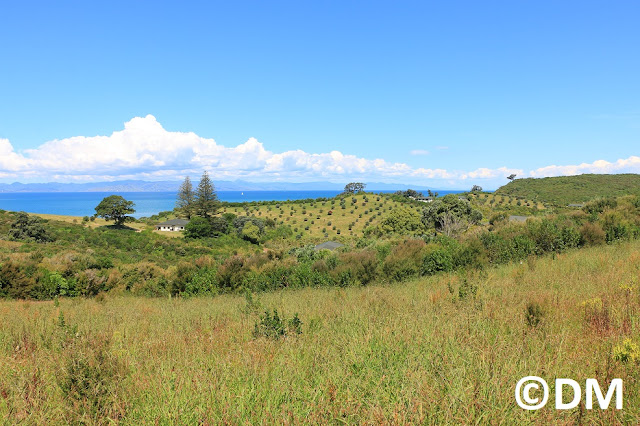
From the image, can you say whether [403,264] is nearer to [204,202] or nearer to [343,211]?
[343,211]

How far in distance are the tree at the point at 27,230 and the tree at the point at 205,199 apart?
35.0m

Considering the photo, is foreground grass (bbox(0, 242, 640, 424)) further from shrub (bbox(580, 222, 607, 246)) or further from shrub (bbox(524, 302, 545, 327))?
shrub (bbox(580, 222, 607, 246))

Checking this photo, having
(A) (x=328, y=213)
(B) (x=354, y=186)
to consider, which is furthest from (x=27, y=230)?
(B) (x=354, y=186)

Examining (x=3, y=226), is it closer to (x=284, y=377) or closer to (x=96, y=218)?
(x=96, y=218)

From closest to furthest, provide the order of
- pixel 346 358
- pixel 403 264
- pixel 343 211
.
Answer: pixel 346 358 < pixel 403 264 < pixel 343 211

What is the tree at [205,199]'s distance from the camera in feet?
267

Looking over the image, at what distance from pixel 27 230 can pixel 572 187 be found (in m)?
131

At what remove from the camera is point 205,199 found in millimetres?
83750

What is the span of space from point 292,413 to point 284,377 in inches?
27.7

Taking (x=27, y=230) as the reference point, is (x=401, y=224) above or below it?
below

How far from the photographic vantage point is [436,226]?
57969 millimetres

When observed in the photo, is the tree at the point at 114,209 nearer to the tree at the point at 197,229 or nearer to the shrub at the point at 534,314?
the tree at the point at 197,229

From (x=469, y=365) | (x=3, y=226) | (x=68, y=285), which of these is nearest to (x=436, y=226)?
(x=68, y=285)

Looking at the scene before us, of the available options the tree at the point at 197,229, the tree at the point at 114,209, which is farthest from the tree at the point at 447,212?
the tree at the point at 114,209
